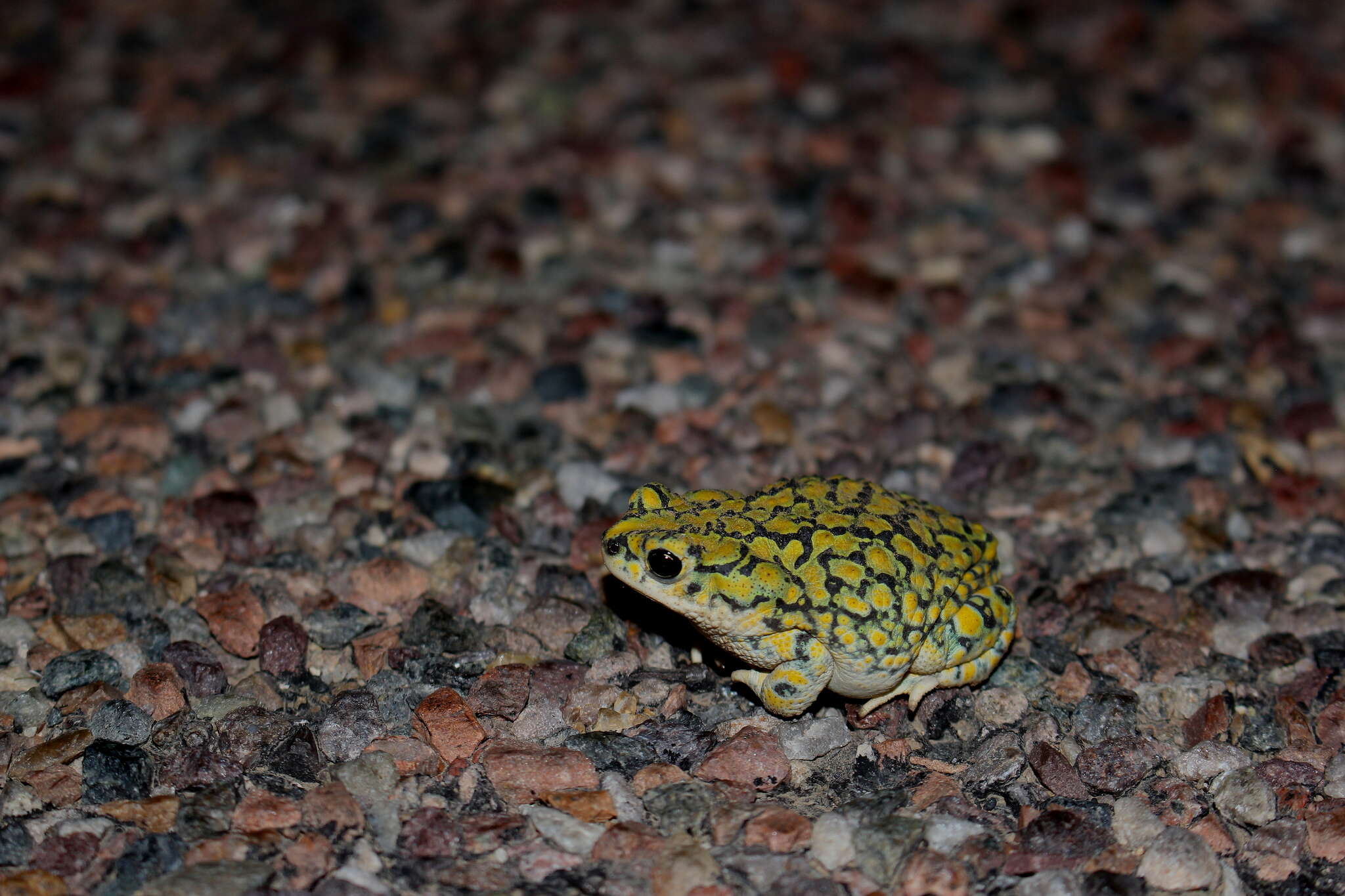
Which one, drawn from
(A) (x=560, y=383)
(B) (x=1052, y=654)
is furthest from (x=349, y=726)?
(B) (x=1052, y=654)

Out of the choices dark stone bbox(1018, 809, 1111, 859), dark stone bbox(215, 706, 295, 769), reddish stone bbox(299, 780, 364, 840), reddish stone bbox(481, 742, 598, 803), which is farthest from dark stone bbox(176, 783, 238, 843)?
dark stone bbox(1018, 809, 1111, 859)

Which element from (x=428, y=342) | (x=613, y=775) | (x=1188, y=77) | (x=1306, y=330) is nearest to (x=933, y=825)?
(x=613, y=775)

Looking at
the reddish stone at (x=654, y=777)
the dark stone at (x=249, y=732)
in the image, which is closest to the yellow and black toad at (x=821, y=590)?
the reddish stone at (x=654, y=777)

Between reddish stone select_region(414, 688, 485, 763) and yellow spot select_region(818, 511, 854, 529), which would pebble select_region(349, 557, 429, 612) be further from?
yellow spot select_region(818, 511, 854, 529)

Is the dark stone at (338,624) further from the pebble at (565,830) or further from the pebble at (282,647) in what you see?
the pebble at (565,830)

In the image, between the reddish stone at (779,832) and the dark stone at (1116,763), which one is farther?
the dark stone at (1116,763)

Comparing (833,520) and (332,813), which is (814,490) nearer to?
(833,520)
